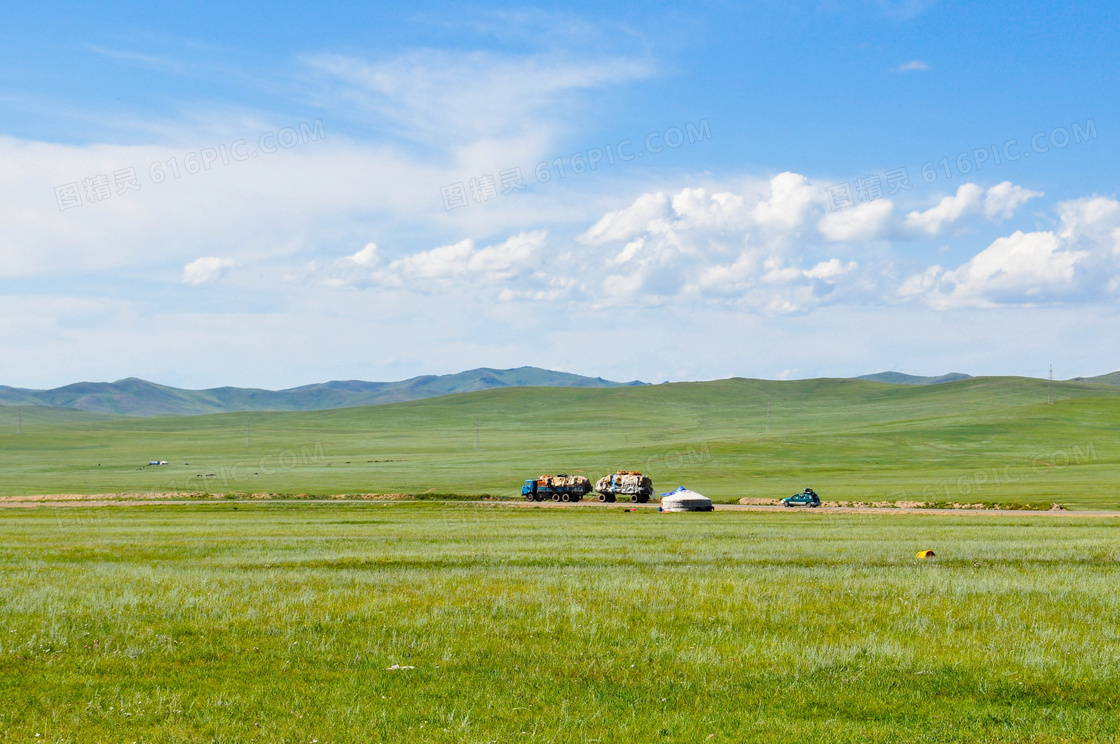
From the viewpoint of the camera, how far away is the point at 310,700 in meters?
11.8

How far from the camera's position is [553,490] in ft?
281

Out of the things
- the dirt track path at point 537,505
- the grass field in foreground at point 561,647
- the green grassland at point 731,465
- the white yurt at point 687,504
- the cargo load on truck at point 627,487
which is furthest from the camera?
the green grassland at point 731,465

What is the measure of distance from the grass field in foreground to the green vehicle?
1640 inches

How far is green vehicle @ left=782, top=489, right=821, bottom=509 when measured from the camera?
237ft

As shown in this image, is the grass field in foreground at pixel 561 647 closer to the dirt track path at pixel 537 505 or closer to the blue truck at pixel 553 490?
the dirt track path at pixel 537 505

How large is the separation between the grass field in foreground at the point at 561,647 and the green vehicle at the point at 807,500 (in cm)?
4166

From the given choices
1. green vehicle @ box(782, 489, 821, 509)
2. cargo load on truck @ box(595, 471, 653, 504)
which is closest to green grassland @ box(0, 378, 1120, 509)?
cargo load on truck @ box(595, 471, 653, 504)

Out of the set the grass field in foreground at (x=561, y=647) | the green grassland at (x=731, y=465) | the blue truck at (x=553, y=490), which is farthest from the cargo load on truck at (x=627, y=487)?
the grass field in foreground at (x=561, y=647)

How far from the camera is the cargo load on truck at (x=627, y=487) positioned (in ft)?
279

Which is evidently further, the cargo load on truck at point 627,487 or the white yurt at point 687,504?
the cargo load on truck at point 627,487

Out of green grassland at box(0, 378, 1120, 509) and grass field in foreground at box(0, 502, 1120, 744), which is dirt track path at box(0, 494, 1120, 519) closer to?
green grassland at box(0, 378, 1120, 509)

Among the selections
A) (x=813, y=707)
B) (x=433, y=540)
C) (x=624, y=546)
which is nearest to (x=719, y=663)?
(x=813, y=707)

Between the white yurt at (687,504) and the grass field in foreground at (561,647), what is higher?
the grass field in foreground at (561,647)

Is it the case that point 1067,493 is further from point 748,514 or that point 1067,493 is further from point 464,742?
point 464,742
